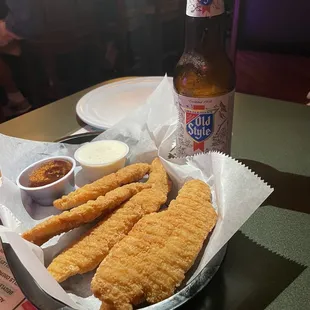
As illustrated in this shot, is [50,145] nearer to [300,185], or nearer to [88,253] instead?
[88,253]

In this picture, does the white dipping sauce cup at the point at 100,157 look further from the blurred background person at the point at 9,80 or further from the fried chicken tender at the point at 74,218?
the blurred background person at the point at 9,80

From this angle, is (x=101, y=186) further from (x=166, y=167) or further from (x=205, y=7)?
(x=205, y=7)

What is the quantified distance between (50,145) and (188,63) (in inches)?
15.4

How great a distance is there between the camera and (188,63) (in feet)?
2.89

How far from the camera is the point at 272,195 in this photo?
35.2 inches

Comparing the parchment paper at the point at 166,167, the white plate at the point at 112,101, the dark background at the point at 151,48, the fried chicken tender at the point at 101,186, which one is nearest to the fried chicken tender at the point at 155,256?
the parchment paper at the point at 166,167

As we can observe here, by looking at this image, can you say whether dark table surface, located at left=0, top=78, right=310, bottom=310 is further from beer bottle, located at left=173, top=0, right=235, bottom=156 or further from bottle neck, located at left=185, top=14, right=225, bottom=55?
bottle neck, located at left=185, top=14, right=225, bottom=55

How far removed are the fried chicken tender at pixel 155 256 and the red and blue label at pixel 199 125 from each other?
14cm

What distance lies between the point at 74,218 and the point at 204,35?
1.44ft

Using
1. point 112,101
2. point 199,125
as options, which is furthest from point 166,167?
point 112,101

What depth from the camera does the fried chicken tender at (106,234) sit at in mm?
667

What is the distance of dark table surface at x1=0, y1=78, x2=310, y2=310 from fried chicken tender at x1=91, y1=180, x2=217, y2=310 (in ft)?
0.20

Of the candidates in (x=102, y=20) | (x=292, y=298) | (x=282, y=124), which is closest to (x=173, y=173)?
(x=292, y=298)

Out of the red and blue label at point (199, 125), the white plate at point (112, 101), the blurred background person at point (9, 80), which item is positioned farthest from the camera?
the blurred background person at point (9, 80)
